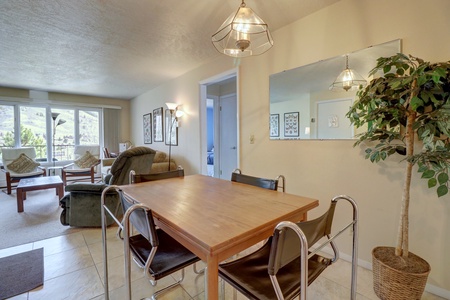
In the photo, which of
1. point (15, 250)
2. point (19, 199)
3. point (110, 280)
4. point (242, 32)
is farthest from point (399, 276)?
point (19, 199)

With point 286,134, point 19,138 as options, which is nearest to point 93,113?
point 19,138

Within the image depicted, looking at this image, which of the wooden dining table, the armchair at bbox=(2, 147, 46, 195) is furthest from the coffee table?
the wooden dining table

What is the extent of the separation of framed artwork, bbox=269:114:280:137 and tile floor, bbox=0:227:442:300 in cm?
144

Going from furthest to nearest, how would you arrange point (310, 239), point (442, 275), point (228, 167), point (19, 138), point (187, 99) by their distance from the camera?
point (19, 138) < point (228, 167) < point (187, 99) < point (442, 275) < point (310, 239)

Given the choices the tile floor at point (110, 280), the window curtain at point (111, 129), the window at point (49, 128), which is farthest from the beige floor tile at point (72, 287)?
the window curtain at point (111, 129)

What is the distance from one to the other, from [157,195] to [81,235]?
6.14 feet

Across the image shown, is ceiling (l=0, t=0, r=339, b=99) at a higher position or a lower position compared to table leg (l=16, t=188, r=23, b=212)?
higher

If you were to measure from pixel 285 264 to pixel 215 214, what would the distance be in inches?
15.3

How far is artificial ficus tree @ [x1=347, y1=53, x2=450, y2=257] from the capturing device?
1232 millimetres

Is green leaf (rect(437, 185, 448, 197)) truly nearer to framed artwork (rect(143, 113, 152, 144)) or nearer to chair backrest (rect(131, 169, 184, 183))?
chair backrest (rect(131, 169, 184, 183))

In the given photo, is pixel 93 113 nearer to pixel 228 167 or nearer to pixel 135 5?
pixel 228 167

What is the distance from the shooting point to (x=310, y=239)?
872 millimetres

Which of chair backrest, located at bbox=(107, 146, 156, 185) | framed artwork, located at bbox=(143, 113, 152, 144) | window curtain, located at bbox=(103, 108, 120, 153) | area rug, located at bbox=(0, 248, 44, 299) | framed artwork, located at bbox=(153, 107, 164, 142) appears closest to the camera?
area rug, located at bbox=(0, 248, 44, 299)

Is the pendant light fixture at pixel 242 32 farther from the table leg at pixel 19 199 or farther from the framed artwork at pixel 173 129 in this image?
the table leg at pixel 19 199
